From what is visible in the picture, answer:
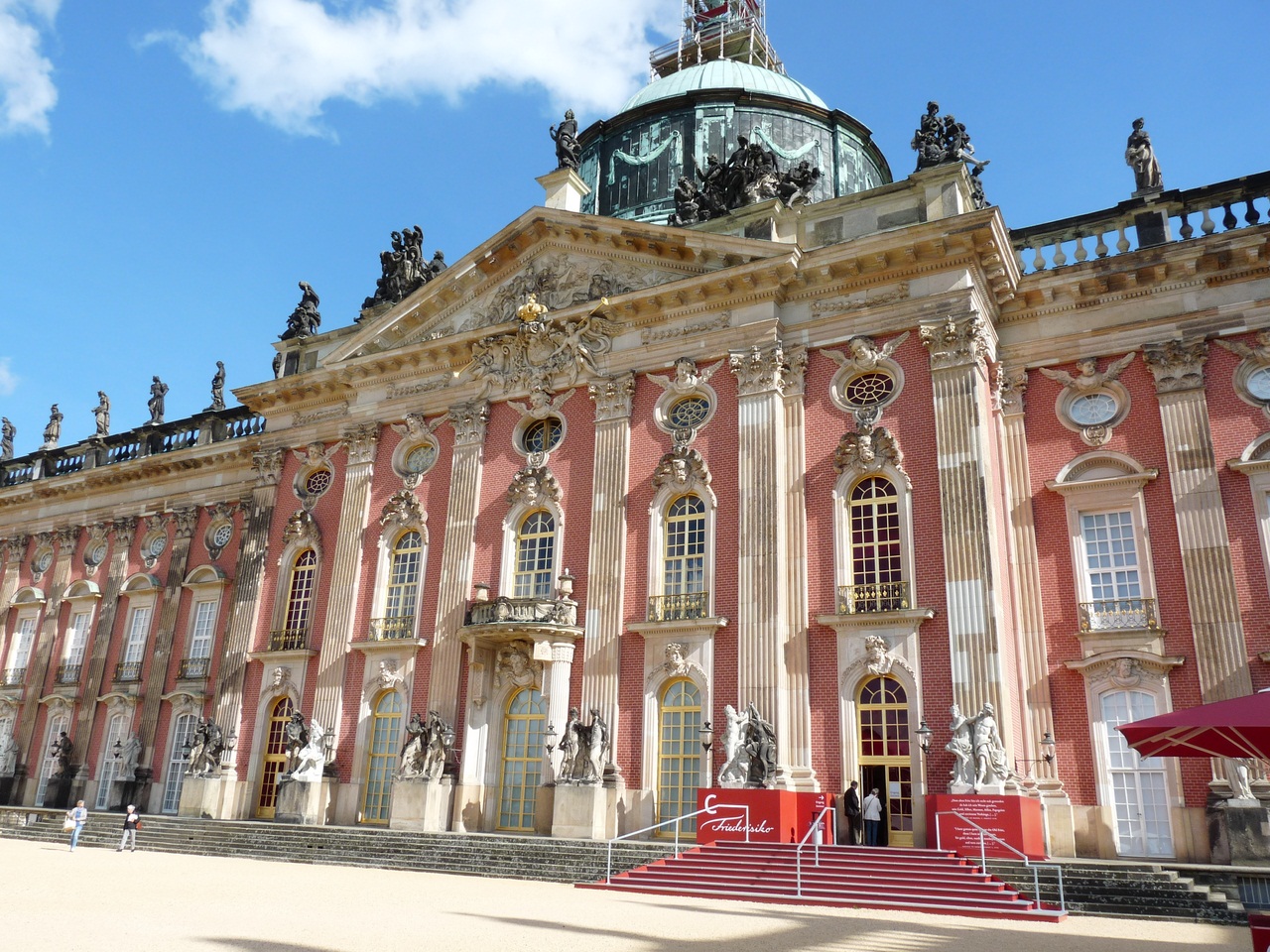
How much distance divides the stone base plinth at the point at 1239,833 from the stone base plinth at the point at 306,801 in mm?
19274

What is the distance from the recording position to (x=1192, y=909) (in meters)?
14.9

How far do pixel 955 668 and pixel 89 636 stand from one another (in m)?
29.6

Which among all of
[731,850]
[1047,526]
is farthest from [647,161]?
[731,850]

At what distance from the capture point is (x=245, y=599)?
98.1ft

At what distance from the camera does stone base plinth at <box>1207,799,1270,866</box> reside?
18.1 meters

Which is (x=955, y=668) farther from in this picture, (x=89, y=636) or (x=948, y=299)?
(x=89, y=636)

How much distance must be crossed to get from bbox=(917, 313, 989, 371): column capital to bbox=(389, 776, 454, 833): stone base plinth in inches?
573

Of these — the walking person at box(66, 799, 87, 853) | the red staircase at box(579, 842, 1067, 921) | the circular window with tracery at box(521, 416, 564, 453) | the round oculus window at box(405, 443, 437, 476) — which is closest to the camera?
the red staircase at box(579, 842, 1067, 921)

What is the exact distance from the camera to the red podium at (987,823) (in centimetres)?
1772

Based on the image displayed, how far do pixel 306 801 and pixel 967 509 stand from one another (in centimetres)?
1701

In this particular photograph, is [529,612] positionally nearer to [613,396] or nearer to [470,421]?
[613,396]

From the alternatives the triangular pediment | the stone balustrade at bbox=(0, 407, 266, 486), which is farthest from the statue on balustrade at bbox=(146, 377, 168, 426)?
the triangular pediment

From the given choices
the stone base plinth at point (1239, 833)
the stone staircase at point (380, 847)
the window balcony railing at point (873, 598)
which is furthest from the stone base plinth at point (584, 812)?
the stone base plinth at point (1239, 833)

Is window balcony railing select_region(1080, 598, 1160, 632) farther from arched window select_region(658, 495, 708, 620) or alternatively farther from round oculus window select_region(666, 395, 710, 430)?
round oculus window select_region(666, 395, 710, 430)
